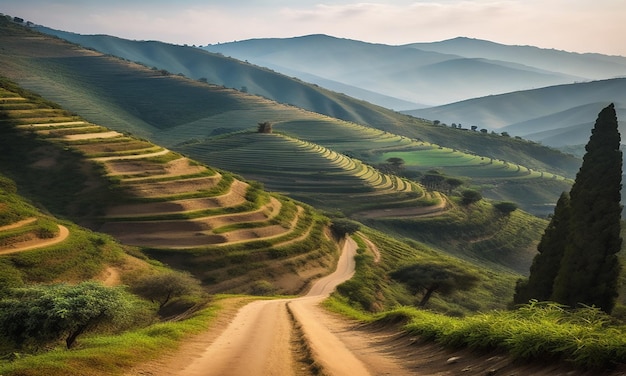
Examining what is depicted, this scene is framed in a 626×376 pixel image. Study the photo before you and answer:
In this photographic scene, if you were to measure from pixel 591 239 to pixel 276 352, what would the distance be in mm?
29081

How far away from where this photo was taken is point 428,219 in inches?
5271

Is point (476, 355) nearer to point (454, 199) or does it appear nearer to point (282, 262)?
point (282, 262)

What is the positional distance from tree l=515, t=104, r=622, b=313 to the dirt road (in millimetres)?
18369

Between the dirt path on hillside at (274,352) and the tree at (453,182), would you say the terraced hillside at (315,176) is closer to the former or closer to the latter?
the tree at (453,182)

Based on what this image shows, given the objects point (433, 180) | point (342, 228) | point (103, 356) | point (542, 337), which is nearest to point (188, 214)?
point (342, 228)

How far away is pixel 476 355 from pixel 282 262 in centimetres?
5689

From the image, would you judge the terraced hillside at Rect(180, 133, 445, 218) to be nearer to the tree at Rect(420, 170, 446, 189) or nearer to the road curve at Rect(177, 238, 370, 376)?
the tree at Rect(420, 170, 446, 189)

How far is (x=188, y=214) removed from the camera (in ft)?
232

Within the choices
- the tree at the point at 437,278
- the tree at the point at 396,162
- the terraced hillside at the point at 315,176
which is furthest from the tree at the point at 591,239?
the tree at the point at 396,162

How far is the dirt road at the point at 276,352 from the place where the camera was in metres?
15.6

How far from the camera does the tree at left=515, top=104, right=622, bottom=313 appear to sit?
35.4 metres

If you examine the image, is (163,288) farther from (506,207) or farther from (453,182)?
(453,182)

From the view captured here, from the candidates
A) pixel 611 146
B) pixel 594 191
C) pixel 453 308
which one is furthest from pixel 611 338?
pixel 453 308

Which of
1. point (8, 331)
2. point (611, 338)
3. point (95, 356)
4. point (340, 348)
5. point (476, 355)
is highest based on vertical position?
point (611, 338)
